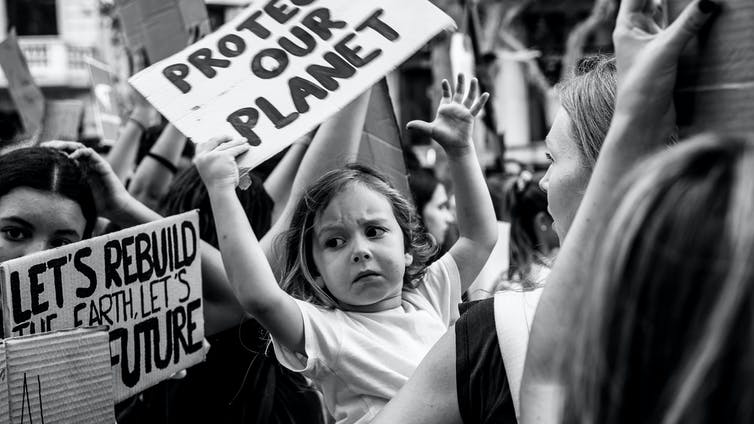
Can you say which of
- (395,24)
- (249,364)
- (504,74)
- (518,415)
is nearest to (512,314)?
(518,415)

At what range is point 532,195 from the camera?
12.9 ft

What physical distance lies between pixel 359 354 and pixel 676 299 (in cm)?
125

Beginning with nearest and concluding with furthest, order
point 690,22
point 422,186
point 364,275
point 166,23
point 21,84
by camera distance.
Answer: point 690,22
point 364,275
point 166,23
point 422,186
point 21,84

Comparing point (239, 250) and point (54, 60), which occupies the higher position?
point (239, 250)

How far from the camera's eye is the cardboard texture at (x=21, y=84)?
4991 millimetres

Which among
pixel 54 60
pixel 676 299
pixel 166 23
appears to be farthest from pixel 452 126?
pixel 54 60

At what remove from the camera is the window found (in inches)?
870

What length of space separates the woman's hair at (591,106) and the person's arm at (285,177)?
58.7 inches

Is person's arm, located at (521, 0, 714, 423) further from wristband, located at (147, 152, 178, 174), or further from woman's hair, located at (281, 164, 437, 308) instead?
wristband, located at (147, 152, 178, 174)

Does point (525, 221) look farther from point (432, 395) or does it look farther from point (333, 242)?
point (432, 395)

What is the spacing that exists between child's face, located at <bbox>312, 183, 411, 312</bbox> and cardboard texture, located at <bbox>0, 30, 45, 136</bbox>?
3.54m

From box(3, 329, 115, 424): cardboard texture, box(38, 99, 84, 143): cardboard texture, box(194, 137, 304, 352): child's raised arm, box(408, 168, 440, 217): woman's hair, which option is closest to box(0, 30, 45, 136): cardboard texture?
box(38, 99, 84, 143): cardboard texture

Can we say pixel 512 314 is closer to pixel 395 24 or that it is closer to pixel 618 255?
pixel 618 255

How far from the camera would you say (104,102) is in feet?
17.7
